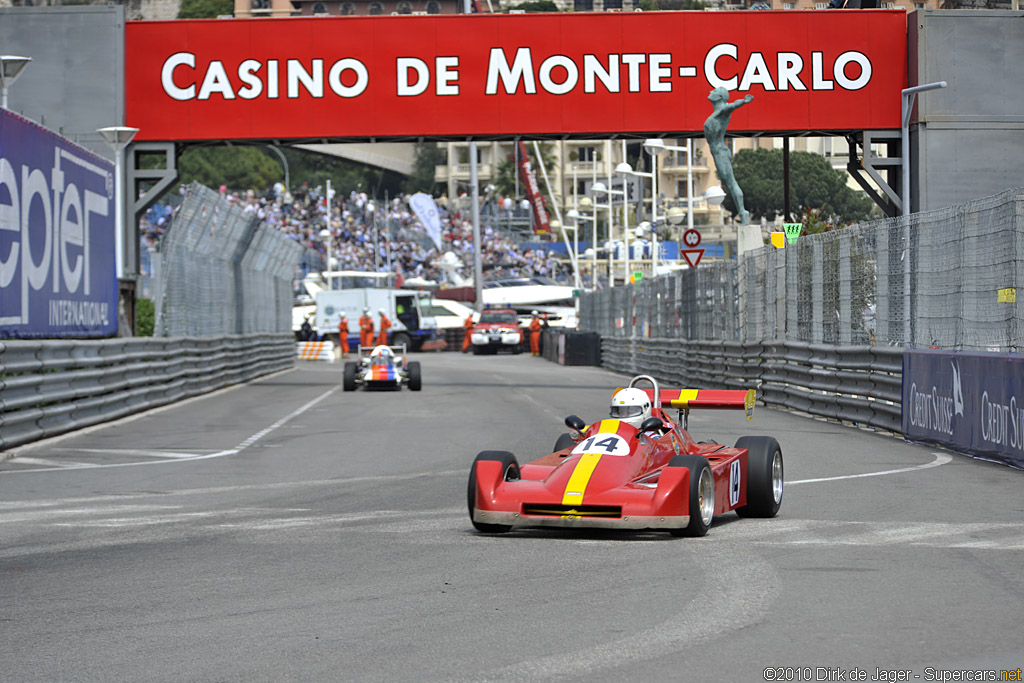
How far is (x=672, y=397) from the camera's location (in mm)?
10227

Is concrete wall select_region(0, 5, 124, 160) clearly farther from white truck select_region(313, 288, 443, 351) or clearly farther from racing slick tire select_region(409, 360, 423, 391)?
white truck select_region(313, 288, 443, 351)

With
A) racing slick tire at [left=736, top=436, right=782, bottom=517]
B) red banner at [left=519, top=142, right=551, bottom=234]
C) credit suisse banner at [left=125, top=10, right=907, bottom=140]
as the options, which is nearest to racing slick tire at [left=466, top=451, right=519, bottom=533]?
racing slick tire at [left=736, top=436, right=782, bottom=517]

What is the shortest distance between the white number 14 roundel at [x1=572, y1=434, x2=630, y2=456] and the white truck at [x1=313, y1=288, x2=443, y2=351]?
54214 millimetres

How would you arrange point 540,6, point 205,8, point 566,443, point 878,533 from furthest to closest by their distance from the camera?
point 205,8, point 540,6, point 566,443, point 878,533

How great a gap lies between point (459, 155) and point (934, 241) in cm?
11785

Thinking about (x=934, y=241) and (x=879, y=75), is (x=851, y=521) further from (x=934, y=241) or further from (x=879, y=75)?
(x=879, y=75)

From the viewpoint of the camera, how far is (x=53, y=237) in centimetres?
1877

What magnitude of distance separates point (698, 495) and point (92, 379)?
13.0 meters

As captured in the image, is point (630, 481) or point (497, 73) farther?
point (497, 73)

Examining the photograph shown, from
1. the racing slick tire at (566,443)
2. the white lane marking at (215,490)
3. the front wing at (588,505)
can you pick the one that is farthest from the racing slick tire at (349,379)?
the front wing at (588,505)

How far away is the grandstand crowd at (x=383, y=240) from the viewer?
8506 centimetres

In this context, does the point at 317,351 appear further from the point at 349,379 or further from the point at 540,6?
the point at 540,6

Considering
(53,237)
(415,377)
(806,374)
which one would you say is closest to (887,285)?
(806,374)

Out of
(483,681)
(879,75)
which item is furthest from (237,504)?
(879,75)
